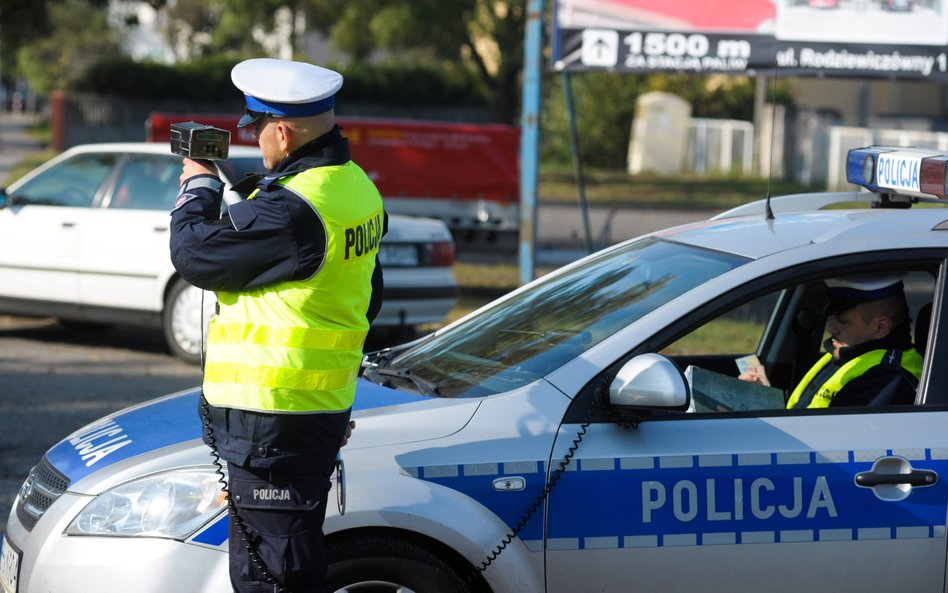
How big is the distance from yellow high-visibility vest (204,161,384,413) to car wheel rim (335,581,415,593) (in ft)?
1.92

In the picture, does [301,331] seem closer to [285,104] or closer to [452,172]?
[285,104]

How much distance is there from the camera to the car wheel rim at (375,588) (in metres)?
3.46

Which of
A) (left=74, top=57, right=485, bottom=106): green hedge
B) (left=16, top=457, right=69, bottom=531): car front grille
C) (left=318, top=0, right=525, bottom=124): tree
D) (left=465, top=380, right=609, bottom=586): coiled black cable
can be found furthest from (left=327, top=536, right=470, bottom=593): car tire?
(left=74, top=57, right=485, bottom=106): green hedge

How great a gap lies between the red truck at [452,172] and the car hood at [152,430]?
1132 cm

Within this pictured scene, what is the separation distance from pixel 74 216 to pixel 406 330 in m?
2.94

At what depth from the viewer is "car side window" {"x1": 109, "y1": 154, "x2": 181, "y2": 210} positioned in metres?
9.32

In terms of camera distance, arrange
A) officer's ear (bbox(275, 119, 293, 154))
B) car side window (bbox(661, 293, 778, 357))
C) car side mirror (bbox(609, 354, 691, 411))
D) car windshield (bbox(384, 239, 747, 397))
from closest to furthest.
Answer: officer's ear (bbox(275, 119, 293, 154))
car side mirror (bbox(609, 354, 691, 411))
car windshield (bbox(384, 239, 747, 397))
car side window (bbox(661, 293, 778, 357))

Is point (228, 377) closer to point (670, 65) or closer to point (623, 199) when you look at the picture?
point (670, 65)

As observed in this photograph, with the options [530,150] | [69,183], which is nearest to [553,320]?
[69,183]

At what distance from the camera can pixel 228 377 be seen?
3.09 metres

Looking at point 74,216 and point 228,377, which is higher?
point 228,377

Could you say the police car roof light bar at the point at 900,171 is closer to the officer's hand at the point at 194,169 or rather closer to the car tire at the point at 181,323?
the officer's hand at the point at 194,169

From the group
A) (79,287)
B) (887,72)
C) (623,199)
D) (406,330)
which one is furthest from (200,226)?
(623,199)

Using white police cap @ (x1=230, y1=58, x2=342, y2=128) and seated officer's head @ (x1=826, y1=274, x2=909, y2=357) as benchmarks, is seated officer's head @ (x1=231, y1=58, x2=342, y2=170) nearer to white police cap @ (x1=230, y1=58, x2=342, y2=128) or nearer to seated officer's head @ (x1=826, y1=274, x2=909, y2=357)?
white police cap @ (x1=230, y1=58, x2=342, y2=128)
